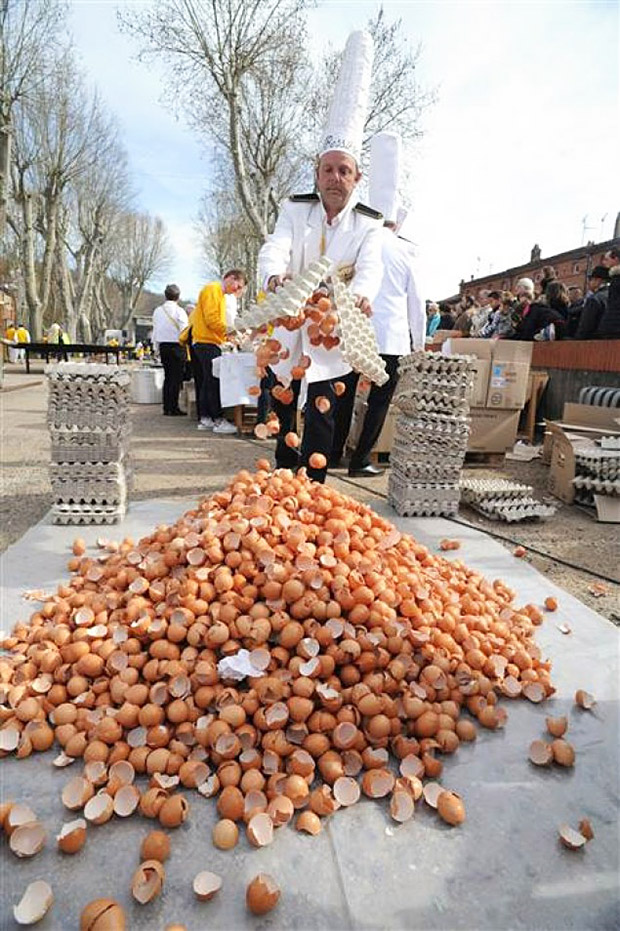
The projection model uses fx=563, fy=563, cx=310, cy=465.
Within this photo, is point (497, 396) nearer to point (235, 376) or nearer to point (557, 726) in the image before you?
point (235, 376)

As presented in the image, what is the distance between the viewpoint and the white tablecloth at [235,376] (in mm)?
6215

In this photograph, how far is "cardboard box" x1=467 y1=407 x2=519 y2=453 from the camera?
554 centimetres

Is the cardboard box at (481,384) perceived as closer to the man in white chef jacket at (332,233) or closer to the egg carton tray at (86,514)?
the man in white chef jacket at (332,233)

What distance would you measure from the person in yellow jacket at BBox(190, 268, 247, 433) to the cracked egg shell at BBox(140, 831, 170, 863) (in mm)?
5377

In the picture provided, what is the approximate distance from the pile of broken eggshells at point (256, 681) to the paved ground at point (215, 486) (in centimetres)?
104

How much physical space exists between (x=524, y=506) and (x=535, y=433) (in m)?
4.07

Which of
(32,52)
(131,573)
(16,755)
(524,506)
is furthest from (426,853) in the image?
(32,52)

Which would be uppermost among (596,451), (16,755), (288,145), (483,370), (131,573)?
(288,145)

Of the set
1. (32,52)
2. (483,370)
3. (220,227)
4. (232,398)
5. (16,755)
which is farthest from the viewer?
(220,227)

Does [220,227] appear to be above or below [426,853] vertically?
above

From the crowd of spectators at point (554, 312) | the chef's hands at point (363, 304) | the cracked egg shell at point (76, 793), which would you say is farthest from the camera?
the crowd of spectators at point (554, 312)

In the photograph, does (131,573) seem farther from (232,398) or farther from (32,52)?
(32,52)

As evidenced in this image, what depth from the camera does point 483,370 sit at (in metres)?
5.52

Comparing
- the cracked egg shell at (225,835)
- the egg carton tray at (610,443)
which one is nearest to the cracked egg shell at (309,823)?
the cracked egg shell at (225,835)
